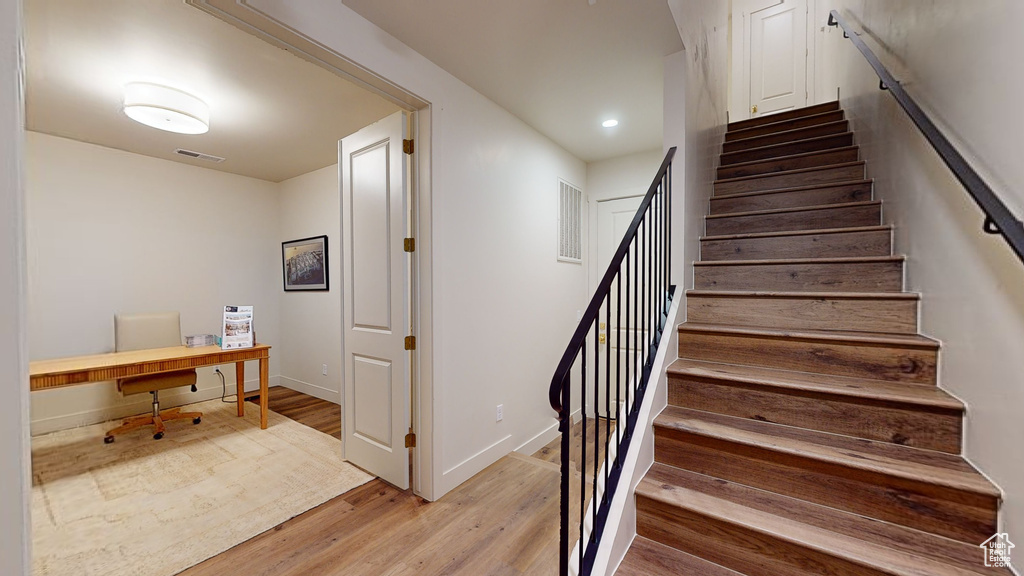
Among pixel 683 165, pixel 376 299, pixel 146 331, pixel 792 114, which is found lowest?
pixel 146 331

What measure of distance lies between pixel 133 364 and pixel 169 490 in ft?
3.36

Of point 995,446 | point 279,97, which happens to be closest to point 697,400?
point 995,446

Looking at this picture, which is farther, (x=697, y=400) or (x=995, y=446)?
(x=697, y=400)

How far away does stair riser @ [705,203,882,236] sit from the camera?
221 centimetres

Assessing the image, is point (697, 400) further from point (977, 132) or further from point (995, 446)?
point (977, 132)

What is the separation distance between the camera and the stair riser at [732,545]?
1160 millimetres

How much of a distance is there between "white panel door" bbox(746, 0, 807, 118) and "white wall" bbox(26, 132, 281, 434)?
19.8 feet

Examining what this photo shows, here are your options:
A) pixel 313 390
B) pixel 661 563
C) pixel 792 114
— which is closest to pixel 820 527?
pixel 661 563

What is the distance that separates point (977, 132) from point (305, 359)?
5.36 m

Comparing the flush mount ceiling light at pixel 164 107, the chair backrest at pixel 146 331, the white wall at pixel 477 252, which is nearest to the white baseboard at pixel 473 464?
the white wall at pixel 477 252

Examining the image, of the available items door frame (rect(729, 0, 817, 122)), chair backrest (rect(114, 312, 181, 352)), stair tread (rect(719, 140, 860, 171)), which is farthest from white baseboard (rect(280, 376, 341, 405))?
door frame (rect(729, 0, 817, 122))

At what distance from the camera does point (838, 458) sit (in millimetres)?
1299

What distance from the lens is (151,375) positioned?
129 inches

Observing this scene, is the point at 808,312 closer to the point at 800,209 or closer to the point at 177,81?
the point at 800,209
